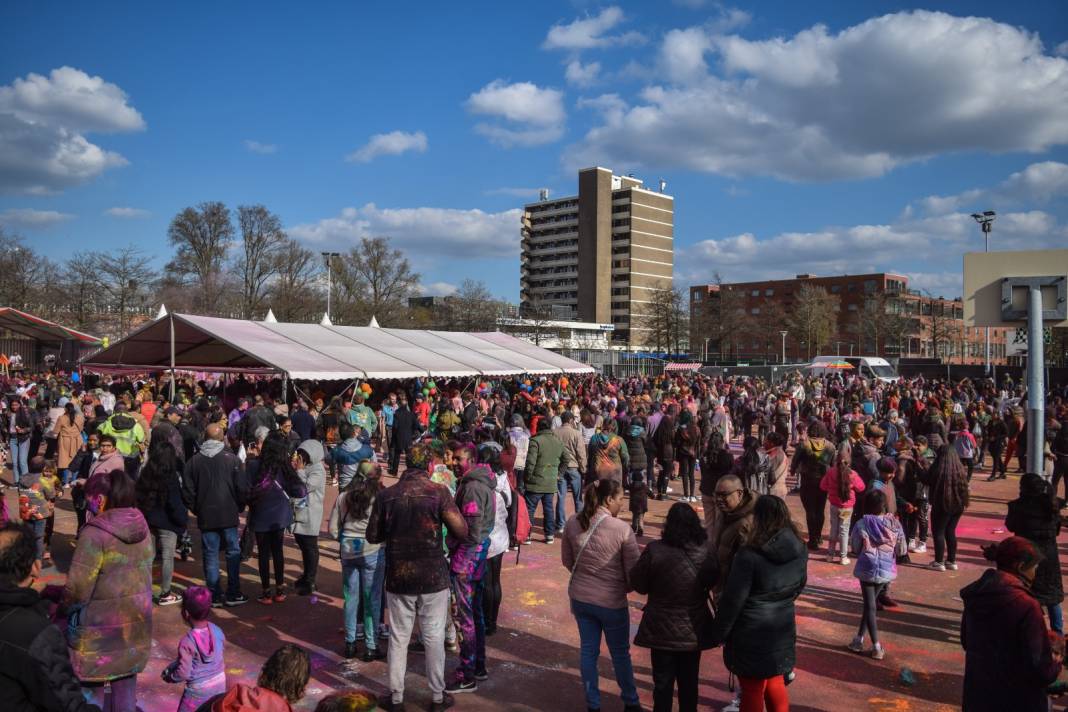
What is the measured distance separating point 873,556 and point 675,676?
2445 millimetres

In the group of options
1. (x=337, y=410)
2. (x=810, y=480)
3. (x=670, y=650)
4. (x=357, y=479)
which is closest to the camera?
(x=670, y=650)

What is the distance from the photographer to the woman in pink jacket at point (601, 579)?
408 centimetres

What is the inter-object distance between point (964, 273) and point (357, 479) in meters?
5.58

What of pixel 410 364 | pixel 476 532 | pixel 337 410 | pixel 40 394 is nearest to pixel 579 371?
pixel 410 364

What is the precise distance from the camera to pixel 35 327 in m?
30.3

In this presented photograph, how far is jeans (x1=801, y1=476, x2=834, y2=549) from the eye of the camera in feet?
27.8

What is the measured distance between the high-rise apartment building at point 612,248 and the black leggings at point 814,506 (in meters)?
88.9

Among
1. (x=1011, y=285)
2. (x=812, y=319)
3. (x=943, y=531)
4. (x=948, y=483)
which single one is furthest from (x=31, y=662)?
(x=812, y=319)

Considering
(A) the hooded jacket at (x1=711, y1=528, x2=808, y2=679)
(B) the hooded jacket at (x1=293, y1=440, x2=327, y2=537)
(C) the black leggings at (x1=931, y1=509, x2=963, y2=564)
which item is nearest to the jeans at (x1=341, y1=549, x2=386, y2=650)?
(B) the hooded jacket at (x1=293, y1=440, x2=327, y2=537)

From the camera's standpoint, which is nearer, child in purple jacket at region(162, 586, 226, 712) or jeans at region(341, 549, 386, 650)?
child in purple jacket at region(162, 586, 226, 712)

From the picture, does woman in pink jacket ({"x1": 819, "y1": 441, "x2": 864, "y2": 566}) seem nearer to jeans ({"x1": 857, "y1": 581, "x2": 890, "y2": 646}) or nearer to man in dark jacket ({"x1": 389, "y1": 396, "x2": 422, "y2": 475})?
jeans ({"x1": 857, "y1": 581, "x2": 890, "y2": 646})

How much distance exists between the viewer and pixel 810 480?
27.9ft

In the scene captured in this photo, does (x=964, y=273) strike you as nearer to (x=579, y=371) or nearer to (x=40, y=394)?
(x=40, y=394)

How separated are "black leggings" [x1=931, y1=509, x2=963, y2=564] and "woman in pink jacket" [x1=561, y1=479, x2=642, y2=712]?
16.8 ft
